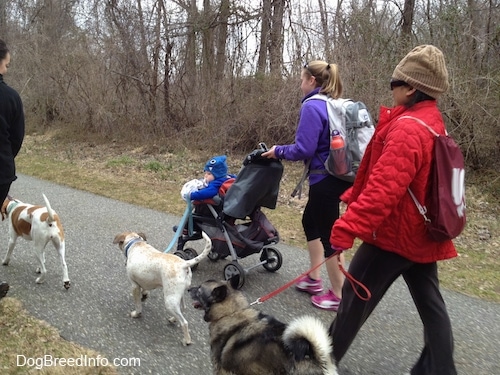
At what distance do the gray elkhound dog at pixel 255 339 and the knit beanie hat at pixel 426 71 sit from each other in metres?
1.46

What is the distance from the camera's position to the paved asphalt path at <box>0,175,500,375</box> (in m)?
3.17

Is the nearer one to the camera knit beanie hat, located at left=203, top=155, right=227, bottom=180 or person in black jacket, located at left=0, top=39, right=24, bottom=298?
person in black jacket, located at left=0, top=39, right=24, bottom=298

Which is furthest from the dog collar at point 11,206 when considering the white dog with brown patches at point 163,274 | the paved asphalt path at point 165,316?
the white dog with brown patches at point 163,274

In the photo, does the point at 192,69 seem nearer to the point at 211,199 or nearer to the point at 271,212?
the point at 271,212

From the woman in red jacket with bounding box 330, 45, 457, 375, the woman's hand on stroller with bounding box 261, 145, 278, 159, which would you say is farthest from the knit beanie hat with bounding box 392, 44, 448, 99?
the woman's hand on stroller with bounding box 261, 145, 278, 159

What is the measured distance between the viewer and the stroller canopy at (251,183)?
4.12 metres

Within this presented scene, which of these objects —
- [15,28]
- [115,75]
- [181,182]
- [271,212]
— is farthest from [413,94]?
[15,28]

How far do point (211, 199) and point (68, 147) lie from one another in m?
12.4

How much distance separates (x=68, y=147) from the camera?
15.1 metres

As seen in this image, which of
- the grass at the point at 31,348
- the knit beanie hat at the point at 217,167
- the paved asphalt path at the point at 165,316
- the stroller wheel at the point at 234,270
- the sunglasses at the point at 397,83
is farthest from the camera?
the knit beanie hat at the point at 217,167

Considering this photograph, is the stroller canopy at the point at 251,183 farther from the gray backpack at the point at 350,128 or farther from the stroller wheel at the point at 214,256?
the stroller wheel at the point at 214,256

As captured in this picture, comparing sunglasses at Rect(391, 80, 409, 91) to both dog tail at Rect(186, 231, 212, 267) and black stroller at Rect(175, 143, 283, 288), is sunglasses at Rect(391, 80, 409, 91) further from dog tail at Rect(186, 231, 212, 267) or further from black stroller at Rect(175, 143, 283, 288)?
dog tail at Rect(186, 231, 212, 267)

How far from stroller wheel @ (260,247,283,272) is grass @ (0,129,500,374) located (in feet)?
3.53

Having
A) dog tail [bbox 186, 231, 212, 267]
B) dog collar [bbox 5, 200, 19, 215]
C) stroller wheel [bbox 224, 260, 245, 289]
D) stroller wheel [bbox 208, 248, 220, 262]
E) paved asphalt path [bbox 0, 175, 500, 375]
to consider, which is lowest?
paved asphalt path [bbox 0, 175, 500, 375]
